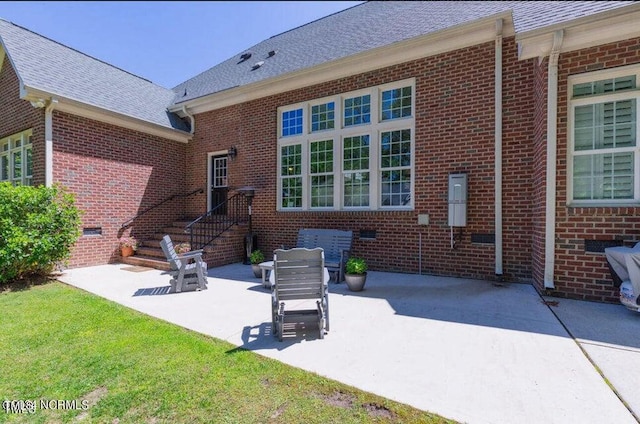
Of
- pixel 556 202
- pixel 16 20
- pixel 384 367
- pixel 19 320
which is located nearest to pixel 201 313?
pixel 19 320

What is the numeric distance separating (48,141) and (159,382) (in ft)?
25.5

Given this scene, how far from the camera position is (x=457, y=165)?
6.62 meters

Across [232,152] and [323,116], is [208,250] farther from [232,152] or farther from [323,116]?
[323,116]

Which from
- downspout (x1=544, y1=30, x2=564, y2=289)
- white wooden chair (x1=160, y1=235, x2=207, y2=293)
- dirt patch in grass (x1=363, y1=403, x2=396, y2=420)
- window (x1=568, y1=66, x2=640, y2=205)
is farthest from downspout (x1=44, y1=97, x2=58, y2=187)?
window (x1=568, y1=66, x2=640, y2=205)

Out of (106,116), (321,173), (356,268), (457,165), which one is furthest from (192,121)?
(457,165)

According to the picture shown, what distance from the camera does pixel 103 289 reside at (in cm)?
586

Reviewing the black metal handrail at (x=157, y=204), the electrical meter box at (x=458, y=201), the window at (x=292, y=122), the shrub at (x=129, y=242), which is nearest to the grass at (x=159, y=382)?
the electrical meter box at (x=458, y=201)

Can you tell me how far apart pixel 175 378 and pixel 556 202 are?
5.76 m

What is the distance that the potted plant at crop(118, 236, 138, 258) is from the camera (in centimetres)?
875

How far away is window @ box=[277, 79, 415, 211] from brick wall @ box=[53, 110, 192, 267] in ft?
13.6

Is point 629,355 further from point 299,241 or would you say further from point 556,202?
point 299,241

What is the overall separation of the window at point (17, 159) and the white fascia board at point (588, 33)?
11570 millimetres

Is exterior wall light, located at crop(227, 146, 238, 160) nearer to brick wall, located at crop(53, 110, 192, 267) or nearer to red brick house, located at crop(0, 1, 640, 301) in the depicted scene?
red brick house, located at crop(0, 1, 640, 301)

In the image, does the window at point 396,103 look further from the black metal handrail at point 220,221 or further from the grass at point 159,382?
the grass at point 159,382
